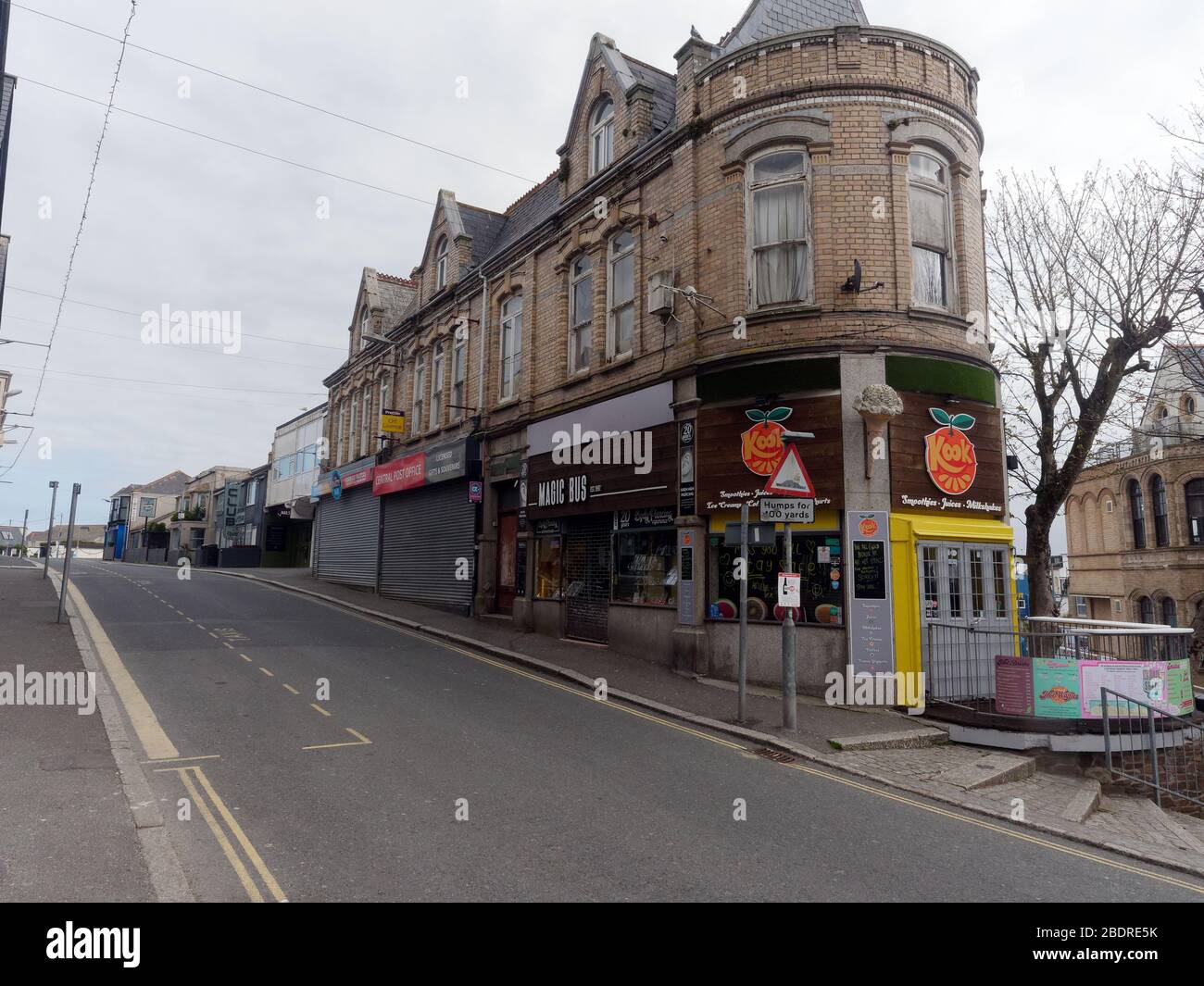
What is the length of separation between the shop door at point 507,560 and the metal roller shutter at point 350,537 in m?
8.12

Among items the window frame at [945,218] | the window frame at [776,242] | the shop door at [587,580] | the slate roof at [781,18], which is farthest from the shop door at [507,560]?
the slate roof at [781,18]

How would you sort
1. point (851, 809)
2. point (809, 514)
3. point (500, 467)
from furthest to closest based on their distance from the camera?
point (500, 467) < point (809, 514) < point (851, 809)

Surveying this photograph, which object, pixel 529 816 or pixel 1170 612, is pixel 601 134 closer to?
pixel 529 816

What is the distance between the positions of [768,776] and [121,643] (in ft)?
37.2

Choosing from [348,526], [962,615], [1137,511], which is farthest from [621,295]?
[1137,511]

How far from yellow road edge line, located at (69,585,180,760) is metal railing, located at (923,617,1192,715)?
9.37 metres

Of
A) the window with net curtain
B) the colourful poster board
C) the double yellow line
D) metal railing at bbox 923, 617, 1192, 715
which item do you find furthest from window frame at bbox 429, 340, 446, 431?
the colourful poster board

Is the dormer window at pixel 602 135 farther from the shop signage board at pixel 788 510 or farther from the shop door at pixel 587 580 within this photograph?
the shop signage board at pixel 788 510

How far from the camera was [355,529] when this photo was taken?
28.4 m

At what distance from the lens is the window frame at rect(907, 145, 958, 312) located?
12.7 metres

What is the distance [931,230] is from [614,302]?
6.43 meters

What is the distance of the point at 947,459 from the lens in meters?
11.9
